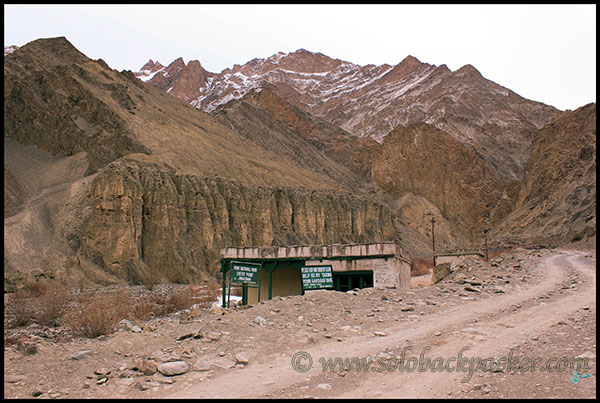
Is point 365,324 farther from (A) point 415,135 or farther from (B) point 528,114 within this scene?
(B) point 528,114

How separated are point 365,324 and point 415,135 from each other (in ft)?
328

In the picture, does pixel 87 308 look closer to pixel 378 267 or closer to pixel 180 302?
pixel 180 302

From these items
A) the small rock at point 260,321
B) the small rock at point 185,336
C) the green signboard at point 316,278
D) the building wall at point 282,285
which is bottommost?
the building wall at point 282,285

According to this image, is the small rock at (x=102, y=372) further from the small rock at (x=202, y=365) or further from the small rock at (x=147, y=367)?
the small rock at (x=202, y=365)

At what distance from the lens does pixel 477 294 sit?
53.8ft

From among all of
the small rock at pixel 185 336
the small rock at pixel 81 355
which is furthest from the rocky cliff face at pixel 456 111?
the small rock at pixel 81 355

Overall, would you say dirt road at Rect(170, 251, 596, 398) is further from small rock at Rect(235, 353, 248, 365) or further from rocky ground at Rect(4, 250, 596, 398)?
small rock at Rect(235, 353, 248, 365)

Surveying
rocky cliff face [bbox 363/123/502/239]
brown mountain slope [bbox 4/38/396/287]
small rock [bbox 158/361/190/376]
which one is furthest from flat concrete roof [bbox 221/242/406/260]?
rocky cliff face [bbox 363/123/502/239]

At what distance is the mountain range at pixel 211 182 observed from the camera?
145 ft

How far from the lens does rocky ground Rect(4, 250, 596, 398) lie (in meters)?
7.85

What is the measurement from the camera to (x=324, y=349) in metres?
10.5

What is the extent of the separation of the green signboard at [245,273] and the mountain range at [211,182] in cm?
2278

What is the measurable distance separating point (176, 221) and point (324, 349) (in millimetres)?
40120

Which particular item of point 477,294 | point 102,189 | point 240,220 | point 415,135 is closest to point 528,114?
point 415,135
